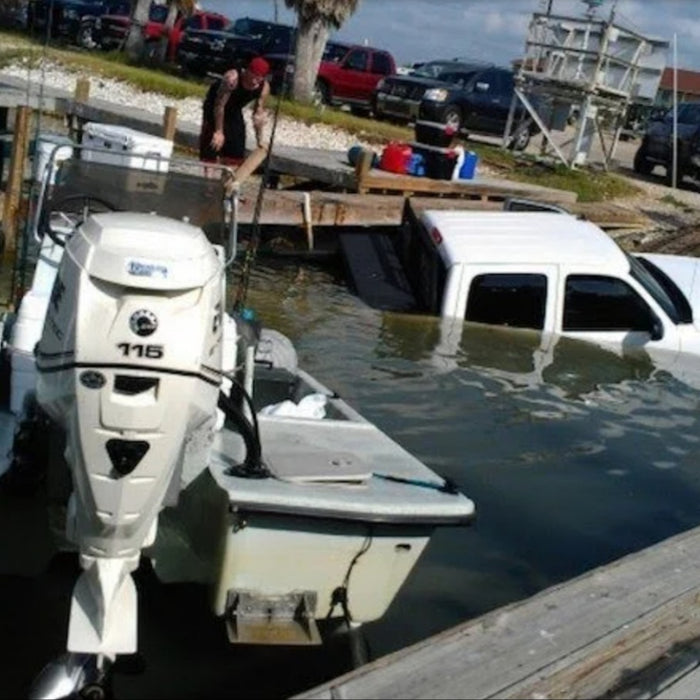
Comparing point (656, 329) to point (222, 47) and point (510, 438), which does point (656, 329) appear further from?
point (222, 47)

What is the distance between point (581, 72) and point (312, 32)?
272 inches

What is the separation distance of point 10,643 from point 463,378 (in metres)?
5.57

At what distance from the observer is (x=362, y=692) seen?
358cm

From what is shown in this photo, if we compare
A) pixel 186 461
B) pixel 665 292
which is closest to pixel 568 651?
pixel 186 461

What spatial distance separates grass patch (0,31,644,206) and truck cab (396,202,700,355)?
10171 millimetres

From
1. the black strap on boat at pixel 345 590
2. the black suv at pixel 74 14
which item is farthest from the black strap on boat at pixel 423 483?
the black suv at pixel 74 14

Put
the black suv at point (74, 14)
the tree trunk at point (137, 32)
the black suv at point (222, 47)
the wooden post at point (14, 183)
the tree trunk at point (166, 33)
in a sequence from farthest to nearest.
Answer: the black suv at point (74, 14), the tree trunk at point (166, 33), the tree trunk at point (137, 32), the black suv at point (222, 47), the wooden post at point (14, 183)

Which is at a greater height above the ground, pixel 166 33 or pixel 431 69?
pixel 431 69

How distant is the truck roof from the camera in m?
10.9

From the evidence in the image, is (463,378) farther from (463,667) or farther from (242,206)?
(463,667)

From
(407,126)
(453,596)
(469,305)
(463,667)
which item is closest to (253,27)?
(407,126)

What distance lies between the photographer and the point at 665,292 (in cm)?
1148

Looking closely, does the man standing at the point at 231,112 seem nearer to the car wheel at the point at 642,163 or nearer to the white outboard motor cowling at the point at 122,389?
the white outboard motor cowling at the point at 122,389

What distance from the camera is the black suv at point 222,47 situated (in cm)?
3203
